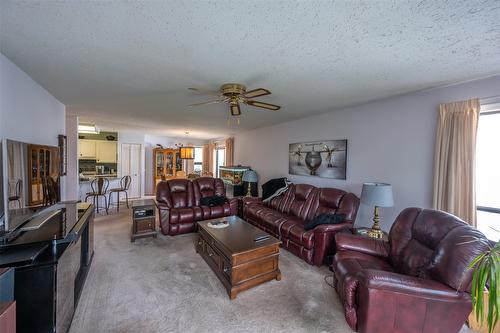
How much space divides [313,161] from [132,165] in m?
6.58

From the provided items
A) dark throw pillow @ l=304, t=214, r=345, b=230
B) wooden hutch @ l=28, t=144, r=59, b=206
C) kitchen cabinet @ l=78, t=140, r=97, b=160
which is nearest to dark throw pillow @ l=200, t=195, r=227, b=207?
dark throw pillow @ l=304, t=214, r=345, b=230

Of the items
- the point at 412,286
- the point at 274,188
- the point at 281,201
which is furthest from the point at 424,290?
the point at 274,188

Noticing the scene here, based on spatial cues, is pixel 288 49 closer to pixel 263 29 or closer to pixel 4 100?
pixel 263 29

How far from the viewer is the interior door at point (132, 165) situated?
23.6ft

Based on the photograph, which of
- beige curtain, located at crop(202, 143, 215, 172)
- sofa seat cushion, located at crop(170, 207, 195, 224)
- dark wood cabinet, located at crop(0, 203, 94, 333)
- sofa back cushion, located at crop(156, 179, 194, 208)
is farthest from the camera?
beige curtain, located at crop(202, 143, 215, 172)

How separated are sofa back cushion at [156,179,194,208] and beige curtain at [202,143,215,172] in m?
3.99

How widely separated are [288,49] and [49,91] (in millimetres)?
3345

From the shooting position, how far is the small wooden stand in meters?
3.54

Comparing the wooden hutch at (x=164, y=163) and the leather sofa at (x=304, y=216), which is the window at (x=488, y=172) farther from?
the wooden hutch at (x=164, y=163)

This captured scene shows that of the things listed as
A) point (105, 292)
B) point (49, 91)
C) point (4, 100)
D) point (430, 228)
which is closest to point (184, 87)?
point (4, 100)

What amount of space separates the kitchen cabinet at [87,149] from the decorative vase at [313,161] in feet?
22.9

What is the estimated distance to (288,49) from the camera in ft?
5.32

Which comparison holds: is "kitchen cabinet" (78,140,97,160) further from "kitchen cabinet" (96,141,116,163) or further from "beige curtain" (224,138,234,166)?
"beige curtain" (224,138,234,166)

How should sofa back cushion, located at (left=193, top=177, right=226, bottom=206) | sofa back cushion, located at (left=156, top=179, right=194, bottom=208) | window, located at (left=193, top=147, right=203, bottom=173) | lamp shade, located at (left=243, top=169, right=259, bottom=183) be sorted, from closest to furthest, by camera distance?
sofa back cushion, located at (left=156, top=179, right=194, bottom=208)
sofa back cushion, located at (left=193, top=177, right=226, bottom=206)
lamp shade, located at (left=243, top=169, right=259, bottom=183)
window, located at (left=193, top=147, right=203, bottom=173)
